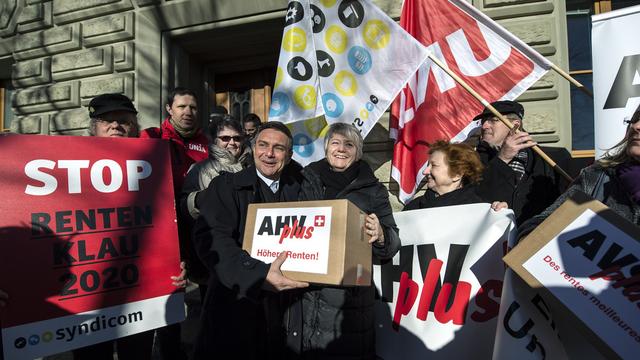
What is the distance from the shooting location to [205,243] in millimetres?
2078

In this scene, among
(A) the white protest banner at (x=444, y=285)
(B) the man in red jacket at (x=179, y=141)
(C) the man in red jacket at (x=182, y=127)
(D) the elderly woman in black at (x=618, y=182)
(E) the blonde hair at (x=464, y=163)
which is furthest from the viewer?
(C) the man in red jacket at (x=182, y=127)

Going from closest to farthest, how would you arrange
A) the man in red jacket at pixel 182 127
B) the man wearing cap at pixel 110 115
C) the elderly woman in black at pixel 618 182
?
the elderly woman in black at pixel 618 182
the man wearing cap at pixel 110 115
the man in red jacket at pixel 182 127

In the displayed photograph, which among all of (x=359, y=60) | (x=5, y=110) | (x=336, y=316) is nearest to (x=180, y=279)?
(x=336, y=316)

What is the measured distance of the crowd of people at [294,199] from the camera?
1.94m

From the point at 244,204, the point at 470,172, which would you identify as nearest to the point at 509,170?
the point at 470,172

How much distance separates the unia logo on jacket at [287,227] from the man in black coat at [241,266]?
0.33ft

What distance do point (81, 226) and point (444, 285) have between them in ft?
6.07

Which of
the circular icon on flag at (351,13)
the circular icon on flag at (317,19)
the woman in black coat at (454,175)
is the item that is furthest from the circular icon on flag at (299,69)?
the woman in black coat at (454,175)

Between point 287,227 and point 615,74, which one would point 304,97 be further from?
point 615,74

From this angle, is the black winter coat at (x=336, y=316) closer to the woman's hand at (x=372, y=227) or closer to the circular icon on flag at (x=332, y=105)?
the woman's hand at (x=372, y=227)

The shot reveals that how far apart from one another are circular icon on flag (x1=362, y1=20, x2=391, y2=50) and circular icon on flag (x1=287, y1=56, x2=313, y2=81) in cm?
50

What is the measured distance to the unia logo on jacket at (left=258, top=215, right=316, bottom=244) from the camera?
76.5 inches

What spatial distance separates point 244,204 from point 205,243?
25cm

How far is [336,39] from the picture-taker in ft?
11.8
